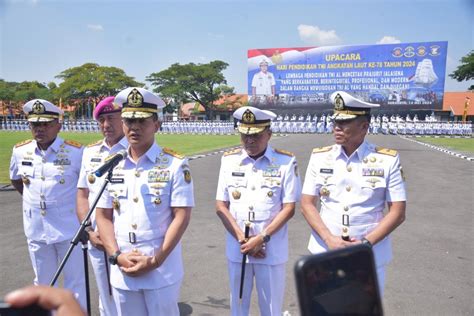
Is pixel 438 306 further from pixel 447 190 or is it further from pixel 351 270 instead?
pixel 447 190

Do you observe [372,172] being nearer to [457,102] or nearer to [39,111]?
[39,111]

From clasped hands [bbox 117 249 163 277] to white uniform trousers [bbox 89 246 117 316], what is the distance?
2.80 feet

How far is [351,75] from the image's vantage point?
4041 centimetres

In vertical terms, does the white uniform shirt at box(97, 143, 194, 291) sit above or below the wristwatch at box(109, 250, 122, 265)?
above

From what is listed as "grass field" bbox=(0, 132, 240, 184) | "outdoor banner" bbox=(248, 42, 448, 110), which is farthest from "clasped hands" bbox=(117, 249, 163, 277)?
"outdoor banner" bbox=(248, 42, 448, 110)

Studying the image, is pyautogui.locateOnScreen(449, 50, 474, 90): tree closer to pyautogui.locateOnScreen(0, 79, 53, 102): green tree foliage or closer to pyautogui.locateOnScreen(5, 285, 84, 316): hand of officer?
pyautogui.locateOnScreen(5, 285, 84, 316): hand of officer

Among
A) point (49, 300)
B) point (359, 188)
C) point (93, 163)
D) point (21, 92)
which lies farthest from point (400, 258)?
point (21, 92)

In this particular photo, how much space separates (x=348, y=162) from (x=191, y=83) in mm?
53644

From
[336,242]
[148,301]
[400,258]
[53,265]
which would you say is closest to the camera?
[148,301]

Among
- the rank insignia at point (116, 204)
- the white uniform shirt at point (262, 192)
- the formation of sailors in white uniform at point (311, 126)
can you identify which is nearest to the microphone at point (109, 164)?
the rank insignia at point (116, 204)

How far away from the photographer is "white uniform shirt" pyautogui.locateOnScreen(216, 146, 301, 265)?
2.99 m

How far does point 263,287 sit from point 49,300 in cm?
231

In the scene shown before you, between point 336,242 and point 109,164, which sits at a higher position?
point 109,164

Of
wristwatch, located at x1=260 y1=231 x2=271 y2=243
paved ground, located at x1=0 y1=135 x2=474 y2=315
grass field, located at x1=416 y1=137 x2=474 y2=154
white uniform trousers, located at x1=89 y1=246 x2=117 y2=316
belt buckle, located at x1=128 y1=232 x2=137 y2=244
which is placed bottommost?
grass field, located at x1=416 y1=137 x2=474 y2=154
